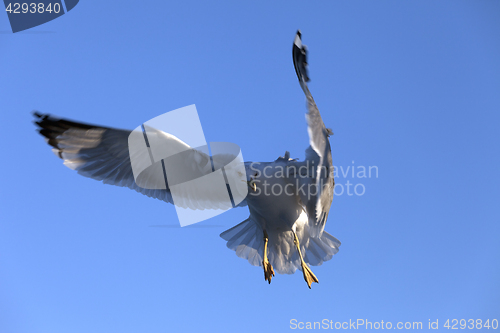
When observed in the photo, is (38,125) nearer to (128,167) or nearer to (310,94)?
(128,167)

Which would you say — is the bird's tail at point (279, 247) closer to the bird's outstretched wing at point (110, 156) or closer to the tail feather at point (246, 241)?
the tail feather at point (246, 241)

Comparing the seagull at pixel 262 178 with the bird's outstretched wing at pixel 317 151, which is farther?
the seagull at pixel 262 178

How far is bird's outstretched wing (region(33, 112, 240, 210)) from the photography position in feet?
14.4

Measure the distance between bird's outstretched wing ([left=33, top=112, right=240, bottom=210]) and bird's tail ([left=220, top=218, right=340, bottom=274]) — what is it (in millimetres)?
778

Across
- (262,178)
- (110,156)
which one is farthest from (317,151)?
(110,156)

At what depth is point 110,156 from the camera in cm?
473

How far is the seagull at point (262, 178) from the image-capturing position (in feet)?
13.8

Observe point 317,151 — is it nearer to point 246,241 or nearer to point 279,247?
point 279,247

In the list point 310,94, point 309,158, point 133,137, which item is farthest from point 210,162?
point 310,94

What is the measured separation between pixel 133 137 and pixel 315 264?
3.14 metres

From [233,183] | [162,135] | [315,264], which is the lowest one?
[315,264]

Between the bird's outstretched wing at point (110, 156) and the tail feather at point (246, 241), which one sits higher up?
the bird's outstretched wing at point (110, 156)

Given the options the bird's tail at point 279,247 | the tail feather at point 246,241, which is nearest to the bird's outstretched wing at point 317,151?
the bird's tail at point 279,247

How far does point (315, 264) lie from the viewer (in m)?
5.58
